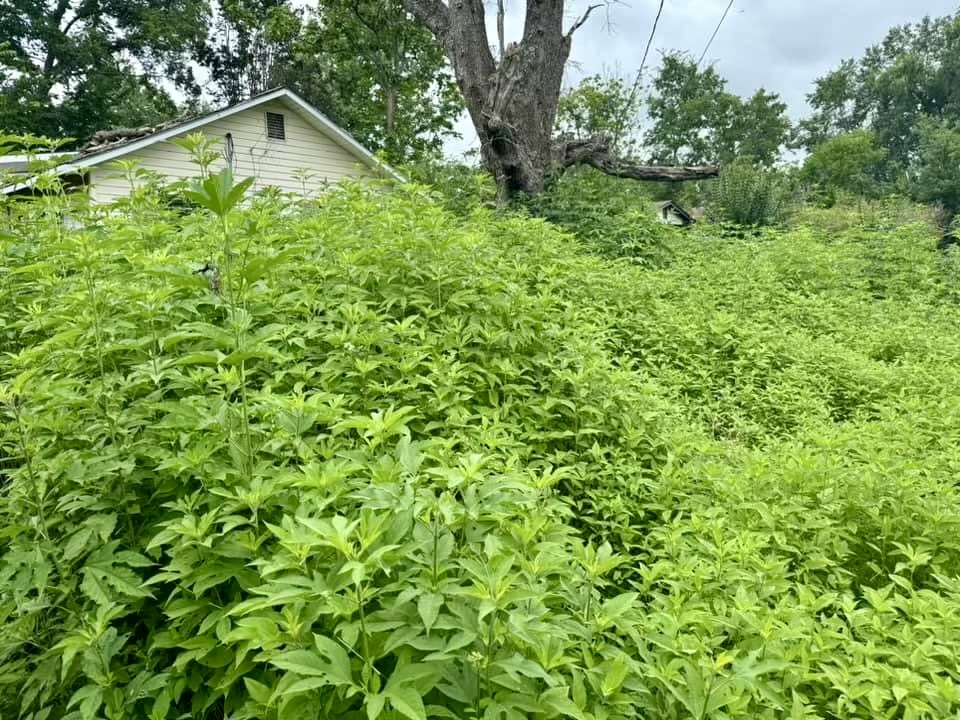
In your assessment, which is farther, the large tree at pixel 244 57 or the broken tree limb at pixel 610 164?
the large tree at pixel 244 57

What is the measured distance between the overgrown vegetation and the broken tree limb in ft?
18.8

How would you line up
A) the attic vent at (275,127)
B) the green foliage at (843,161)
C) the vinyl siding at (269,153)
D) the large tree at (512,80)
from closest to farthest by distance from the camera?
the large tree at (512,80) → the vinyl siding at (269,153) → the attic vent at (275,127) → the green foliage at (843,161)

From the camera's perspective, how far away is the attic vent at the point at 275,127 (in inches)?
474

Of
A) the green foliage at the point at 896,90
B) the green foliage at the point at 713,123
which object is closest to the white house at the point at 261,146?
the green foliage at the point at 713,123

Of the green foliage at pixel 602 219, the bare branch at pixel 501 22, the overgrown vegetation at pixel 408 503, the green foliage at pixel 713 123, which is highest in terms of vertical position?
the green foliage at pixel 713 123

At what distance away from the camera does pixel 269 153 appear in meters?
12.0

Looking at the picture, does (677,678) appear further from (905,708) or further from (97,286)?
(97,286)

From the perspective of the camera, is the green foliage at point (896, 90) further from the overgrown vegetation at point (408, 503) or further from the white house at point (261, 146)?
the overgrown vegetation at point (408, 503)

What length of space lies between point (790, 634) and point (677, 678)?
1.61 ft

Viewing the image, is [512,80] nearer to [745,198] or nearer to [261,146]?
[261,146]

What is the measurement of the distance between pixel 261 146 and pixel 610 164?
7.33 m

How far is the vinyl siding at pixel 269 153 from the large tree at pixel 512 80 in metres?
3.22

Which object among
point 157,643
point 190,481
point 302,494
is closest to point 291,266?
point 190,481

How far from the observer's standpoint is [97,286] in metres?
2.32
